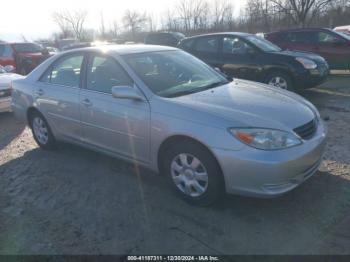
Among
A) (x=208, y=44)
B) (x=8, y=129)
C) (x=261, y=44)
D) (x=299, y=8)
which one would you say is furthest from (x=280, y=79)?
(x=299, y=8)

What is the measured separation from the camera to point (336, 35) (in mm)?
10883

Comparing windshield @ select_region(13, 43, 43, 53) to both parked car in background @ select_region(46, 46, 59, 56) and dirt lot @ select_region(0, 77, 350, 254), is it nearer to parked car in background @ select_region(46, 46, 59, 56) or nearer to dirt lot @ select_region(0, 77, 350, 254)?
parked car in background @ select_region(46, 46, 59, 56)

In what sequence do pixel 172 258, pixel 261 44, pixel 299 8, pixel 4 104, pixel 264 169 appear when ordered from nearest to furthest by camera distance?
pixel 172 258
pixel 264 169
pixel 4 104
pixel 261 44
pixel 299 8

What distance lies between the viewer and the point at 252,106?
3512mm

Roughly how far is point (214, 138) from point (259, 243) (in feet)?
3.20

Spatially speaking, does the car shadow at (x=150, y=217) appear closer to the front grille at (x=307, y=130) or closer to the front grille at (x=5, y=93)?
the front grille at (x=307, y=130)

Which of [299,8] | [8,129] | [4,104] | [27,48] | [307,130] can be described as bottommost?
[8,129]

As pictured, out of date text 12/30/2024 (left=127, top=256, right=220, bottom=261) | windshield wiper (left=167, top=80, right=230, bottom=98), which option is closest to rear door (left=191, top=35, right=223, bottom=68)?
windshield wiper (left=167, top=80, right=230, bottom=98)

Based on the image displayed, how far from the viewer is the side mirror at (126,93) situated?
3672 millimetres

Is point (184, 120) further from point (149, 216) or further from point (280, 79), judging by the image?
point (280, 79)

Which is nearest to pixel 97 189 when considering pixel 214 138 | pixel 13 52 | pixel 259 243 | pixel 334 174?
pixel 214 138

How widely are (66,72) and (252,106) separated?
2675 mm

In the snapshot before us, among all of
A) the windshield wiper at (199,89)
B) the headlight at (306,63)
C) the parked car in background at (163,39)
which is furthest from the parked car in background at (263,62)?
the parked car in background at (163,39)

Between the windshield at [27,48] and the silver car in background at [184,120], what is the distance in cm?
1170
